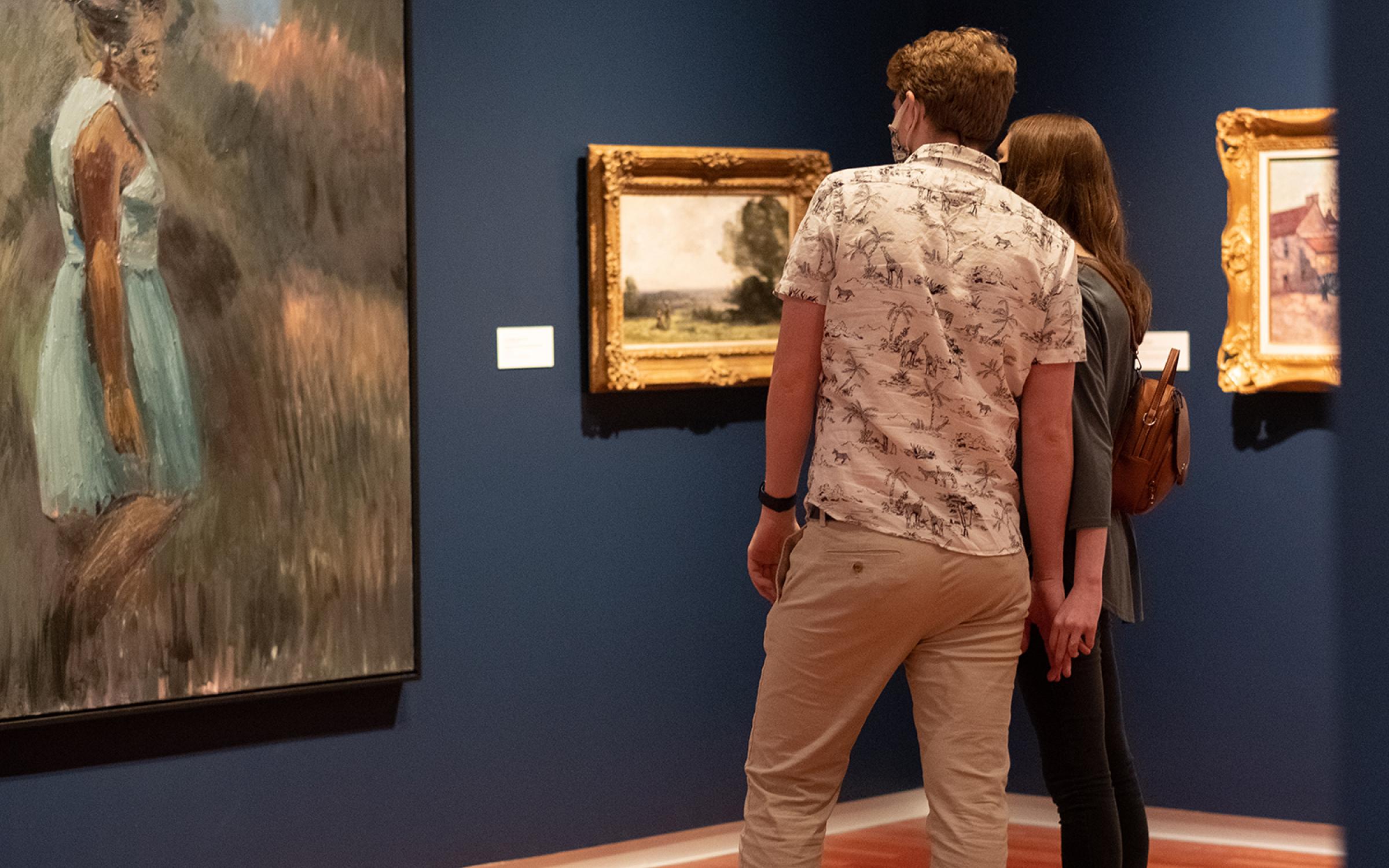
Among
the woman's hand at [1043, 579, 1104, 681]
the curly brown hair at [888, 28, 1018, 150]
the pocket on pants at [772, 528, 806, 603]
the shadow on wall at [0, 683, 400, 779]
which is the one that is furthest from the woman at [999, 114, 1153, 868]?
the shadow on wall at [0, 683, 400, 779]

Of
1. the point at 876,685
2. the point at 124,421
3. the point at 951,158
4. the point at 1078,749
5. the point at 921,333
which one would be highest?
the point at 951,158

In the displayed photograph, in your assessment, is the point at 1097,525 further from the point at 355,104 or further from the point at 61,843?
the point at 61,843

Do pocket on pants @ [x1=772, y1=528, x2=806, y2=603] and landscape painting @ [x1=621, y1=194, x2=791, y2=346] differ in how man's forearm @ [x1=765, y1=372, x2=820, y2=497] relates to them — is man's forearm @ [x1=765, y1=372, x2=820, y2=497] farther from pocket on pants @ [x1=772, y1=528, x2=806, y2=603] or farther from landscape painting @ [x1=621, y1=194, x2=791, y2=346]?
landscape painting @ [x1=621, y1=194, x2=791, y2=346]

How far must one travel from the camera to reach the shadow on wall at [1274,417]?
374 cm

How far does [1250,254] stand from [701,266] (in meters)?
1.48

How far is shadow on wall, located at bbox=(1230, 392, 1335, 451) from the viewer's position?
374 centimetres

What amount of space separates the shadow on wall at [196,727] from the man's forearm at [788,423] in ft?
5.49

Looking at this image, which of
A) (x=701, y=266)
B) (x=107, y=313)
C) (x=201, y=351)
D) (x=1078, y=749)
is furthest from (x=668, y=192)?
(x=1078, y=749)

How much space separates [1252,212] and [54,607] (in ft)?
10.2

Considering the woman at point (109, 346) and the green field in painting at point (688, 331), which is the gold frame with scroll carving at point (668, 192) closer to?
the green field in painting at point (688, 331)

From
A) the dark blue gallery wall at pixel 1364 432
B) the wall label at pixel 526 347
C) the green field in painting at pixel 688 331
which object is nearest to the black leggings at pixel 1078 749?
the dark blue gallery wall at pixel 1364 432

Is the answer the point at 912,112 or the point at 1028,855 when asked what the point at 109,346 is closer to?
the point at 912,112

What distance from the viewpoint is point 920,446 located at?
1926 millimetres

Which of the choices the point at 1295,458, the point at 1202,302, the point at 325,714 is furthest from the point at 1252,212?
the point at 325,714
